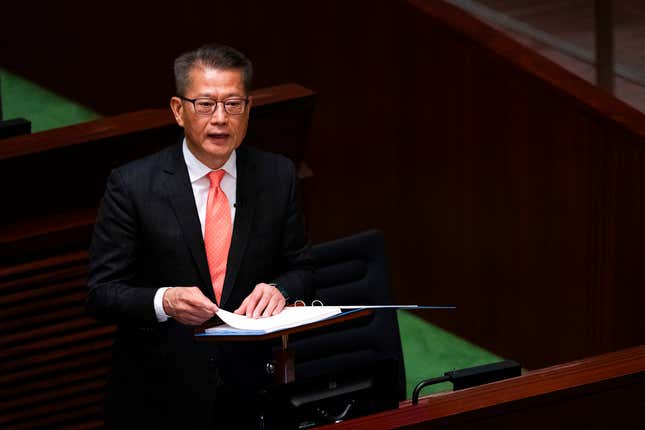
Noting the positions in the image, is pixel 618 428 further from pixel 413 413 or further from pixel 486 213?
pixel 486 213

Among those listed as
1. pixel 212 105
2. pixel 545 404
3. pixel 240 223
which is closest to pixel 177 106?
pixel 212 105

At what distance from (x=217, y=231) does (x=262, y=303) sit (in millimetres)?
177

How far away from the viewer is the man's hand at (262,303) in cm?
187

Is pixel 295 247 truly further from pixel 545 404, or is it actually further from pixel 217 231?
pixel 545 404

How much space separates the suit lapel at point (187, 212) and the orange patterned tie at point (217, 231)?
0.02m

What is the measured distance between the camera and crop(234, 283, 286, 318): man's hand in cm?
187

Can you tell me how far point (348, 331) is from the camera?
8.19 feet

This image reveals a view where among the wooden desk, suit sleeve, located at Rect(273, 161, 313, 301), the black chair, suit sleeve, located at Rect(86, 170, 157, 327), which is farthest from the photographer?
the black chair

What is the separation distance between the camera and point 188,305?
72.7 inches

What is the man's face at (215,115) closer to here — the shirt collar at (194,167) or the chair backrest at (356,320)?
the shirt collar at (194,167)

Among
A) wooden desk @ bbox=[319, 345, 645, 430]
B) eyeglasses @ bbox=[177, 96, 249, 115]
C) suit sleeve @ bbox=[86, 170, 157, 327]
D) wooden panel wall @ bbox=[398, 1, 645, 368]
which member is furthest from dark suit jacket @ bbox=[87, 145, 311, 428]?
wooden panel wall @ bbox=[398, 1, 645, 368]

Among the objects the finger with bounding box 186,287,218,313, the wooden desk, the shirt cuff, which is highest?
the finger with bounding box 186,287,218,313

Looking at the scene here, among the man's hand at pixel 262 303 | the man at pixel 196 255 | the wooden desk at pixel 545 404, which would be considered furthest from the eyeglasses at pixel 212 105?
the wooden desk at pixel 545 404

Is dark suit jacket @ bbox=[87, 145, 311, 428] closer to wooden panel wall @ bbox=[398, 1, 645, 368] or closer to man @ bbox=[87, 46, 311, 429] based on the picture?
man @ bbox=[87, 46, 311, 429]
